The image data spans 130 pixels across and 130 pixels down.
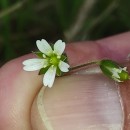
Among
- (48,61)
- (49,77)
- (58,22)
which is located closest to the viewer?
(49,77)

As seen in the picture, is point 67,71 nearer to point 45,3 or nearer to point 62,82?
point 62,82

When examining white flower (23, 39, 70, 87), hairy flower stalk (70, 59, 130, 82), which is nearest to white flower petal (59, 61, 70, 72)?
white flower (23, 39, 70, 87)

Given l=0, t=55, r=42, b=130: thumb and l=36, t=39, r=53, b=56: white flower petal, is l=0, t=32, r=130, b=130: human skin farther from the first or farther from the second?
l=36, t=39, r=53, b=56: white flower petal

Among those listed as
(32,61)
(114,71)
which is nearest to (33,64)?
(32,61)

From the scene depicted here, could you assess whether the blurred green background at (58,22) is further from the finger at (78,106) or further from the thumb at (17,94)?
the finger at (78,106)

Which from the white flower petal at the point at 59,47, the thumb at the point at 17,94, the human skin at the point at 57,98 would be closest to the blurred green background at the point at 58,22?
the human skin at the point at 57,98

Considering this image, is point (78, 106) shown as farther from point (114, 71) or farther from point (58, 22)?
point (58, 22)

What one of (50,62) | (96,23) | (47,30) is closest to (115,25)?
(96,23)
